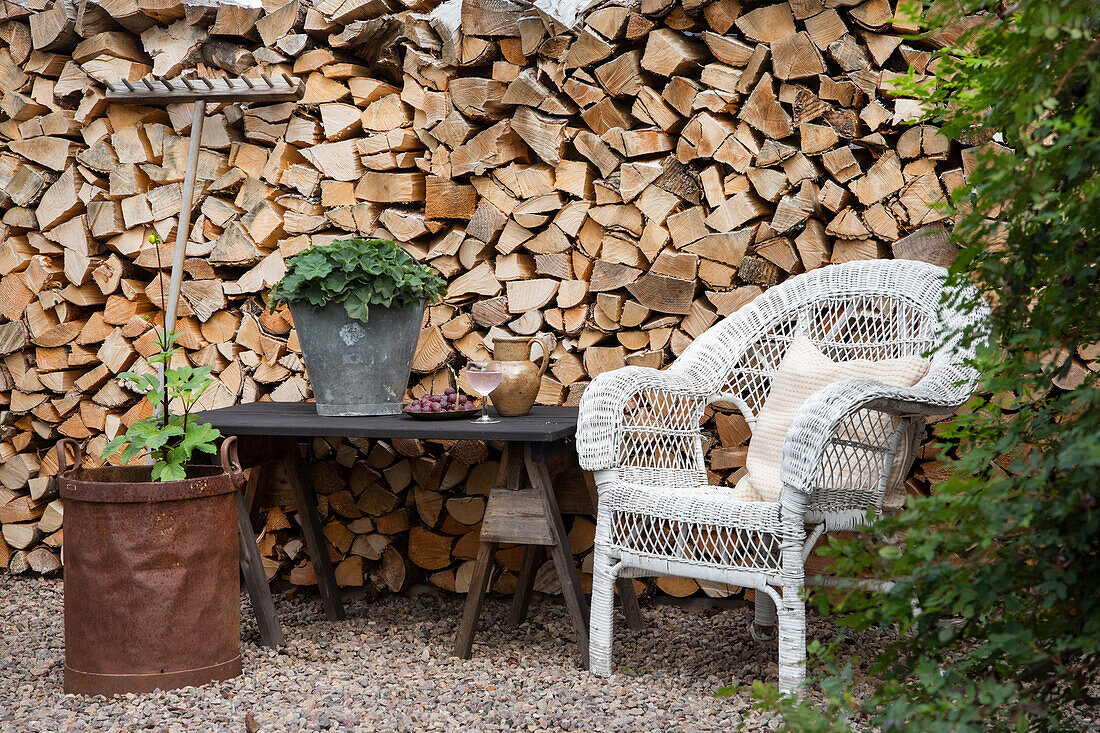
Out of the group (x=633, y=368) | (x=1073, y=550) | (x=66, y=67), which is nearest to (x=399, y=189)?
(x=633, y=368)

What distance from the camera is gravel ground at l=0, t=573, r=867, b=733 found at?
6.43 feet

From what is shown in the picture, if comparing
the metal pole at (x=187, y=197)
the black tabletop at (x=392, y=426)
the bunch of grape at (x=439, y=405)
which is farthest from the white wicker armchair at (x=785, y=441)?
the metal pole at (x=187, y=197)

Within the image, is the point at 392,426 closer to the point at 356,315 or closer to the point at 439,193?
the point at 356,315

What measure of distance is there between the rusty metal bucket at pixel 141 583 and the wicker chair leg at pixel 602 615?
2.70 feet

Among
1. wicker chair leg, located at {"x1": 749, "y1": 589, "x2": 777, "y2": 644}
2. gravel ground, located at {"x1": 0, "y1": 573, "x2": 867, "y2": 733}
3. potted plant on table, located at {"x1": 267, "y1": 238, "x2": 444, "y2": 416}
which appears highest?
potted plant on table, located at {"x1": 267, "y1": 238, "x2": 444, "y2": 416}

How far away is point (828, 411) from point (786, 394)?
1.60 feet

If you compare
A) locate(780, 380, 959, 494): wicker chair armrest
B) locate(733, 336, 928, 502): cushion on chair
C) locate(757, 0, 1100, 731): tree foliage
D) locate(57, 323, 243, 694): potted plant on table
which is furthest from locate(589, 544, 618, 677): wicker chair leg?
locate(757, 0, 1100, 731): tree foliage

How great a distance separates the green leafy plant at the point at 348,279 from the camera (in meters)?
2.40

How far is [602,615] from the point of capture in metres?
2.18

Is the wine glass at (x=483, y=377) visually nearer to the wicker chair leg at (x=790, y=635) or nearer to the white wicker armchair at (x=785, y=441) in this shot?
the white wicker armchair at (x=785, y=441)

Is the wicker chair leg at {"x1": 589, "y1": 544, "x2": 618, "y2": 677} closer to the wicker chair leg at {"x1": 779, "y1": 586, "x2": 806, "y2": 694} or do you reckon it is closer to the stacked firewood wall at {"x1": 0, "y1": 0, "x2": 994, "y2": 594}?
the wicker chair leg at {"x1": 779, "y1": 586, "x2": 806, "y2": 694}

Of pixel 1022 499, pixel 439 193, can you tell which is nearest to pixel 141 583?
pixel 439 193

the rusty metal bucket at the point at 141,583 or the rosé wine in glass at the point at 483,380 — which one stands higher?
the rosé wine in glass at the point at 483,380

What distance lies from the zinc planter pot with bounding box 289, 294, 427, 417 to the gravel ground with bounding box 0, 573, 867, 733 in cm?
61
